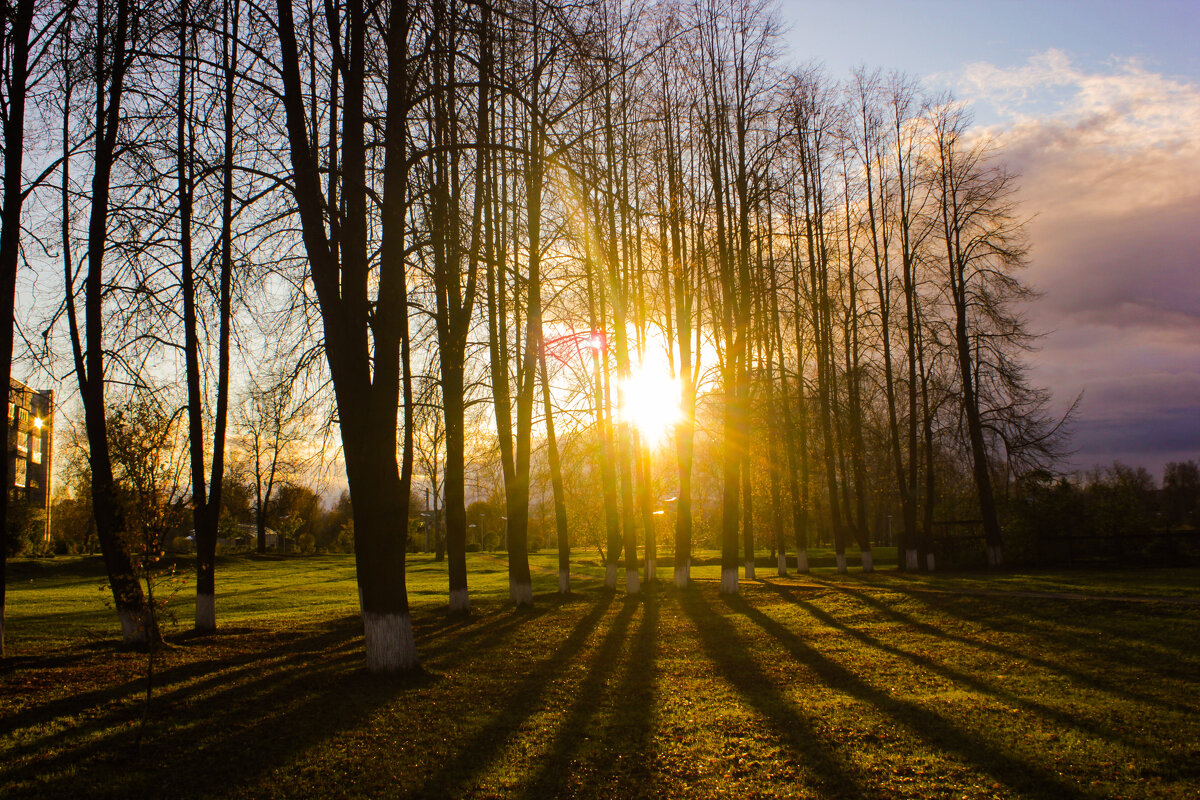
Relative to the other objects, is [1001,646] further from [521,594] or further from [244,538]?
[244,538]

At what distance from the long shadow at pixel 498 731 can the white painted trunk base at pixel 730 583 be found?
289 inches

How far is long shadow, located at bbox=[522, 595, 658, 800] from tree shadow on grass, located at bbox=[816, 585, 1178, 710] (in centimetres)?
501

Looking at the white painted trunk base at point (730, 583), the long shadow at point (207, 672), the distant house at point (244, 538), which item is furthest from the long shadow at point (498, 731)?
the distant house at point (244, 538)

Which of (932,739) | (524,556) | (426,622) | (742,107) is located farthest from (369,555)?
(742,107)

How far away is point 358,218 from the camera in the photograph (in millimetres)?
9242

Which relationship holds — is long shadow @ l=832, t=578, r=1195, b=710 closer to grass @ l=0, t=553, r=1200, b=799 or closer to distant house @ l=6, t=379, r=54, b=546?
grass @ l=0, t=553, r=1200, b=799

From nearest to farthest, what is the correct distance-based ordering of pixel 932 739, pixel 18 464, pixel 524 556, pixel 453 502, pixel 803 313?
pixel 932 739 < pixel 453 502 < pixel 524 556 < pixel 803 313 < pixel 18 464

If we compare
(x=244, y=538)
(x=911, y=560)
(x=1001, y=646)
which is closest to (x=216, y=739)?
(x=1001, y=646)

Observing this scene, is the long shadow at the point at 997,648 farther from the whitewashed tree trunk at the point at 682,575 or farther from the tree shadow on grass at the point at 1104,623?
the whitewashed tree trunk at the point at 682,575

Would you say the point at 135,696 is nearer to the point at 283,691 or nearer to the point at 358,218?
the point at 283,691

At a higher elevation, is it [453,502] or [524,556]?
[453,502]

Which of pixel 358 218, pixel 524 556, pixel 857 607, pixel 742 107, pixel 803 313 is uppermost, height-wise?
pixel 742 107

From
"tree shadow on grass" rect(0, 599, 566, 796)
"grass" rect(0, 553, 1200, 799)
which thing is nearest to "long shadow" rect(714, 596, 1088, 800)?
"grass" rect(0, 553, 1200, 799)

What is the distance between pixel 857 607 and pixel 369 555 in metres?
11.5
